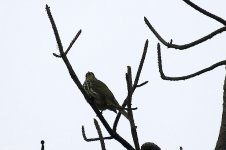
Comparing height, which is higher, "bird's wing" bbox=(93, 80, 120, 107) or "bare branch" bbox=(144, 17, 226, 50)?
"bird's wing" bbox=(93, 80, 120, 107)

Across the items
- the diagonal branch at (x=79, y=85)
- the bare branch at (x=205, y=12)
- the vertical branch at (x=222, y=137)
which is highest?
the bare branch at (x=205, y=12)

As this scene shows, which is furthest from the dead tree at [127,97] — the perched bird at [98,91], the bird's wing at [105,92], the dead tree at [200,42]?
the bird's wing at [105,92]

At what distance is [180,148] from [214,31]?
0.73m

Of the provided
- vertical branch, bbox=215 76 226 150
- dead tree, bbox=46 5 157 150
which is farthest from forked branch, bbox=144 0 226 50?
vertical branch, bbox=215 76 226 150

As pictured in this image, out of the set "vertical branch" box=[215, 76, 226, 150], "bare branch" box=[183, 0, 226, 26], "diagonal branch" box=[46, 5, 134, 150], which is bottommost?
"vertical branch" box=[215, 76, 226, 150]

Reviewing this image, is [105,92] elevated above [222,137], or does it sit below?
above

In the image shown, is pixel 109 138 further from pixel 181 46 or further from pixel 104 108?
pixel 104 108

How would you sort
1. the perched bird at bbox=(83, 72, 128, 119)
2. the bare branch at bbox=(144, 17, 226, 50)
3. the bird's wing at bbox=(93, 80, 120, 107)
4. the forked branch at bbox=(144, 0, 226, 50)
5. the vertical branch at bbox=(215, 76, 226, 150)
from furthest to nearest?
the bird's wing at bbox=(93, 80, 120, 107)
the perched bird at bbox=(83, 72, 128, 119)
the bare branch at bbox=(144, 17, 226, 50)
the forked branch at bbox=(144, 0, 226, 50)
the vertical branch at bbox=(215, 76, 226, 150)

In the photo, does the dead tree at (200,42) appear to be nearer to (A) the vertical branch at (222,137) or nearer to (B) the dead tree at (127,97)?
(A) the vertical branch at (222,137)

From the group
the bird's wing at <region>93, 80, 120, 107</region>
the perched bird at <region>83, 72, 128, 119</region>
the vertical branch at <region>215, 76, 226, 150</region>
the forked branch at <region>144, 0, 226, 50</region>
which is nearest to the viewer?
the vertical branch at <region>215, 76, 226, 150</region>

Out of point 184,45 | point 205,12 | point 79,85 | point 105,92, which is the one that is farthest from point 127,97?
point 105,92

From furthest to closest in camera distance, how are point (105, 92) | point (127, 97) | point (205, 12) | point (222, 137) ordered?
point (105, 92), point (205, 12), point (127, 97), point (222, 137)

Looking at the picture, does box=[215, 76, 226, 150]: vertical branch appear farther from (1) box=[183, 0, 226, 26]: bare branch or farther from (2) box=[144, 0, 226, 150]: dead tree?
(1) box=[183, 0, 226, 26]: bare branch

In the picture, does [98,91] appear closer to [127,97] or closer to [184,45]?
[184,45]
